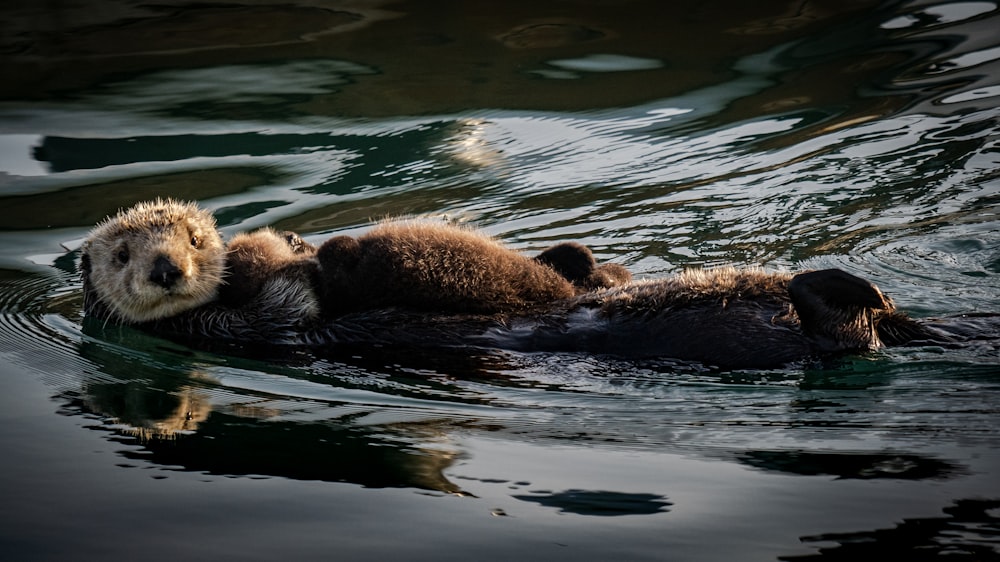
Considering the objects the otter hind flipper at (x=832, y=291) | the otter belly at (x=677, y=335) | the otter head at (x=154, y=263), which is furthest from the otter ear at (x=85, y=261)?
the otter hind flipper at (x=832, y=291)

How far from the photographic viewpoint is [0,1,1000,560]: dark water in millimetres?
2732

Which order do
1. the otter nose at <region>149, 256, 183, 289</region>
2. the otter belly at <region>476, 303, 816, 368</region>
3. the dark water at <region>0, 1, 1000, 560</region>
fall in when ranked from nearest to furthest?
the dark water at <region>0, 1, 1000, 560</region> → the otter belly at <region>476, 303, 816, 368</region> → the otter nose at <region>149, 256, 183, 289</region>

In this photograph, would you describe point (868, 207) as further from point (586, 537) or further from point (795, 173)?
point (586, 537)

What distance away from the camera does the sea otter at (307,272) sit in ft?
14.9

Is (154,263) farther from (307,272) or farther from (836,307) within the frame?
(836,307)

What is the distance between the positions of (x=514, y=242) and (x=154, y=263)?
2303 millimetres

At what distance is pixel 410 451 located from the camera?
325cm

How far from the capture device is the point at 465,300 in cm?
454

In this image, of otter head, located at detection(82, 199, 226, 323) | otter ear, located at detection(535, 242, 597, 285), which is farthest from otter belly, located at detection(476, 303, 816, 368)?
otter head, located at detection(82, 199, 226, 323)

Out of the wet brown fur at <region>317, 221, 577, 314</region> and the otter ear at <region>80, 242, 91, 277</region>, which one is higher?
the otter ear at <region>80, 242, 91, 277</region>

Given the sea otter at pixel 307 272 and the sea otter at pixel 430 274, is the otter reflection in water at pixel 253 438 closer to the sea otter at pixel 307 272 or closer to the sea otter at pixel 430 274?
the sea otter at pixel 307 272

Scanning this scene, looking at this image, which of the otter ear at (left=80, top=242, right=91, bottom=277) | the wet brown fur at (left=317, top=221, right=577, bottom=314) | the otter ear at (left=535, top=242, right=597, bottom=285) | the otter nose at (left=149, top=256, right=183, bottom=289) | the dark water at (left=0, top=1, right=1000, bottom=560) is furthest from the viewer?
the otter ear at (left=80, top=242, right=91, bottom=277)

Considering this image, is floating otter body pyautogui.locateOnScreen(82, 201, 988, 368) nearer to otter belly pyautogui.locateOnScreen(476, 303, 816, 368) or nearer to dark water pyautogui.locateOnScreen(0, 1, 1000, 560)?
otter belly pyautogui.locateOnScreen(476, 303, 816, 368)

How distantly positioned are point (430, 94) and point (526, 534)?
20.3 ft
